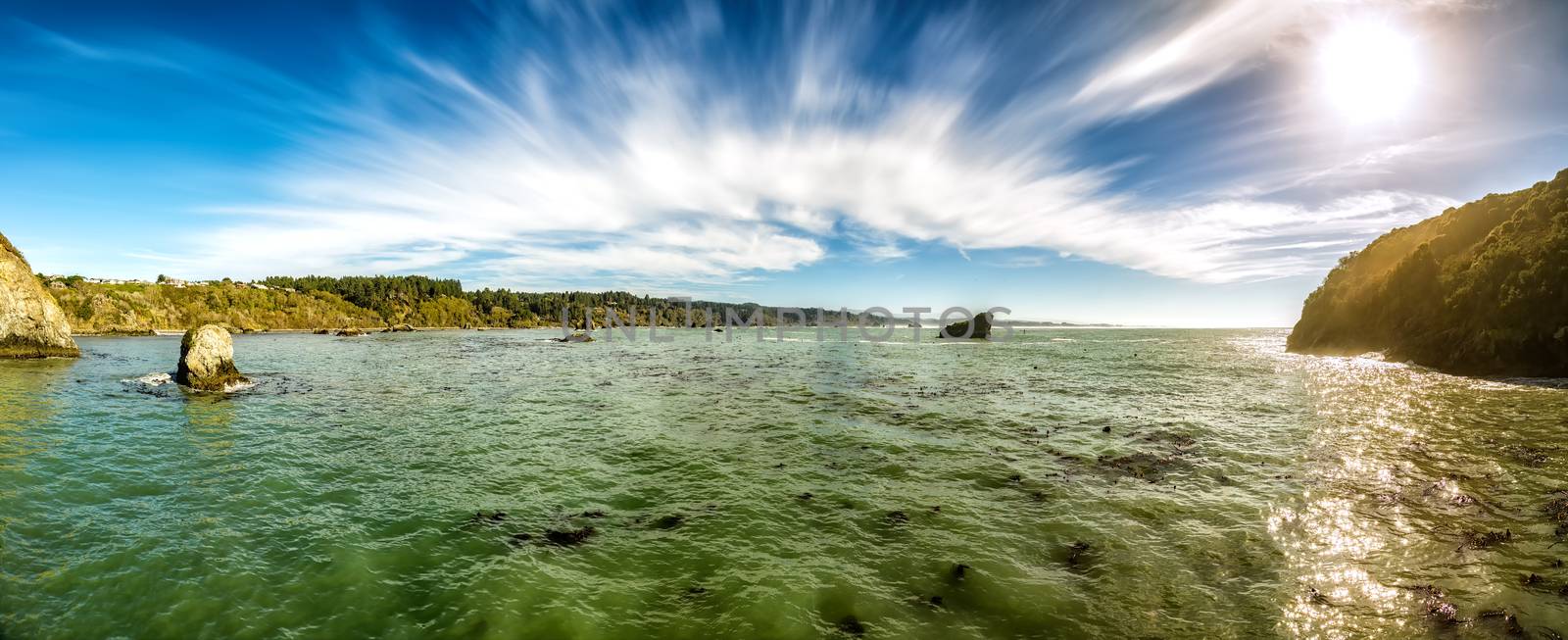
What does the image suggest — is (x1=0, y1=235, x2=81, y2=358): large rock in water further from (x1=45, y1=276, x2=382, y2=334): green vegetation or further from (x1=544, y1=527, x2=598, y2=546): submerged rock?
(x1=544, y1=527, x2=598, y2=546): submerged rock

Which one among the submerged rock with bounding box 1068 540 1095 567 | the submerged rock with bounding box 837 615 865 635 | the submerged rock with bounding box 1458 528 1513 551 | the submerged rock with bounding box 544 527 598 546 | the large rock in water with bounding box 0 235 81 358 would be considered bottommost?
the submerged rock with bounding box 544 527 598 546

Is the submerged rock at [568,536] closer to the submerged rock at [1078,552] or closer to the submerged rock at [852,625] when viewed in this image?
the submerged rock at [852,625]

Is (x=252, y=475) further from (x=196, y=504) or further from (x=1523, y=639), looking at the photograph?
(x=1523, y=639)

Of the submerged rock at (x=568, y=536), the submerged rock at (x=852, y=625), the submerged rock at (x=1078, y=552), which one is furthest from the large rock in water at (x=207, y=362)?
the submerged rock at (x=1078, y=552)

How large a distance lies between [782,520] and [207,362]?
4462cm

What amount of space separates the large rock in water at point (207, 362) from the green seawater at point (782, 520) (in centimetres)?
673

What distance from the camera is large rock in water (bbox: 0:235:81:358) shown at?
160 ft

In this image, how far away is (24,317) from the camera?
5022cm

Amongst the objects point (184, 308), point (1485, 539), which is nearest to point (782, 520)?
point (1485, 539)

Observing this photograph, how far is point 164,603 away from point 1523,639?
22078 millimetres

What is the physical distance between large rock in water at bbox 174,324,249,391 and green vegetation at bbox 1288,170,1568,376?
3476 inches

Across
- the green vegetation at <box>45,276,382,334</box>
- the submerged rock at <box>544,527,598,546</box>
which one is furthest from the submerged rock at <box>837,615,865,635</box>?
the green vegetation at <box>45,276,382,334</box>

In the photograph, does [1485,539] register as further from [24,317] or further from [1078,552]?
[24,317]

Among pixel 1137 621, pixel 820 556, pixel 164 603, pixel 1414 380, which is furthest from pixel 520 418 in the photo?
pixel 1414 380
